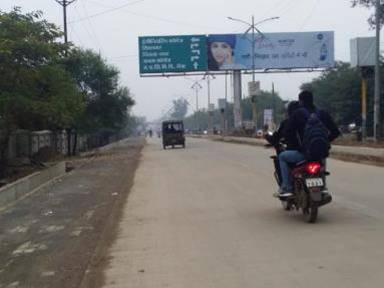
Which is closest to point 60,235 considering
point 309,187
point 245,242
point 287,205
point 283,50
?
point 245,242

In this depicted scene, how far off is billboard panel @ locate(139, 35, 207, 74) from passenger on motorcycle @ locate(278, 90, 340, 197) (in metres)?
49.1

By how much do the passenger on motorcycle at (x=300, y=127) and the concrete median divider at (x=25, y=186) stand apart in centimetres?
841

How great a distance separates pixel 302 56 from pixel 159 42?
13.1 metres

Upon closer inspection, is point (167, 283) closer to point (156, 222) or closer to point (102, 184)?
point (156, 222)

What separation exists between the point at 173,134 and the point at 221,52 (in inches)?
342

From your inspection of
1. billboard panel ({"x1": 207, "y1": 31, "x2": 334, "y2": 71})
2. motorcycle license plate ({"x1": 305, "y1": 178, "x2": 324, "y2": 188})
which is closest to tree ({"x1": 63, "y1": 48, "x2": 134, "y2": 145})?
billboard panel ({"x1": 207, "y1": 31, "x2": 334, "y2": 71})

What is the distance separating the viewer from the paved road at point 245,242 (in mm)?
7426

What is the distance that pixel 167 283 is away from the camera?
741 cm

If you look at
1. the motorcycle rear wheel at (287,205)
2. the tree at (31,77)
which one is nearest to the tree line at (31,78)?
the tree at (31,77)

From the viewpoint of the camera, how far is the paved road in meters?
7.43

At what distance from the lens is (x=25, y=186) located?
2044 centimetres

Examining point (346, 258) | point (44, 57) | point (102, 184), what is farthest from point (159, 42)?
point (346, 258)

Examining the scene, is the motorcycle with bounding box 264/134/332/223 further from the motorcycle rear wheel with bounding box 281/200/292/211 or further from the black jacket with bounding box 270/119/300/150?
the motorcycle rear wheel with bounding box 281/200/292/211

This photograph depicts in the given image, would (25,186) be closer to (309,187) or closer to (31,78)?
(31,78)
